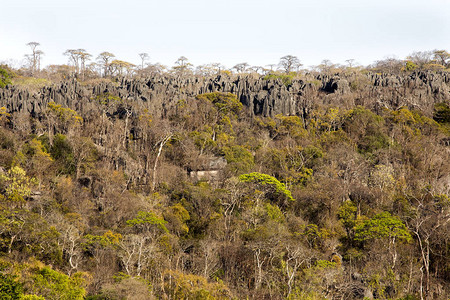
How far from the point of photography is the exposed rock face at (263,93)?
51.6 metres

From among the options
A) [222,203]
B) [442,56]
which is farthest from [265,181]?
[442,56]

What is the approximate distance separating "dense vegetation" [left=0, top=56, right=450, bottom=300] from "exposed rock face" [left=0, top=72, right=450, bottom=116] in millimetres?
2135

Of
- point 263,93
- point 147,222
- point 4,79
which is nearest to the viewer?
point 147,222

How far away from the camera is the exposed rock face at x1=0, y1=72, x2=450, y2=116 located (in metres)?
51.6

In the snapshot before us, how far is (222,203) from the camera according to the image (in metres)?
36.4

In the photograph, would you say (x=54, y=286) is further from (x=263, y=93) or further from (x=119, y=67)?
(x=119, y=67)

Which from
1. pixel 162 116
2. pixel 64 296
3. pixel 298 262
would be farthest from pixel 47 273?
pixel 162 116

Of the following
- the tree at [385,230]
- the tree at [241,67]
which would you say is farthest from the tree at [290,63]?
the tree at [385,230]

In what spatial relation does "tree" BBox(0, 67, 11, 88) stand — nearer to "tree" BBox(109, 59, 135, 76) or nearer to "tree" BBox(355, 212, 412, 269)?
"tree" BBox(109, 59, 135, 76)

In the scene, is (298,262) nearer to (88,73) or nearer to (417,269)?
(417,269)

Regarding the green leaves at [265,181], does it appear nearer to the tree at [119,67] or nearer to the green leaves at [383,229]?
the green leaves at [383,229]

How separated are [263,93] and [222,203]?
27829 mm

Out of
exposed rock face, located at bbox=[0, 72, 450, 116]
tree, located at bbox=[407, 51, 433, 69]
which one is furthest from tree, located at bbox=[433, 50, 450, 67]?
exposed rock face, located at bbox=[0, 72, 450, 116]

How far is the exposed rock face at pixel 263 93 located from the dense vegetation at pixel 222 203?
2.14 meters
